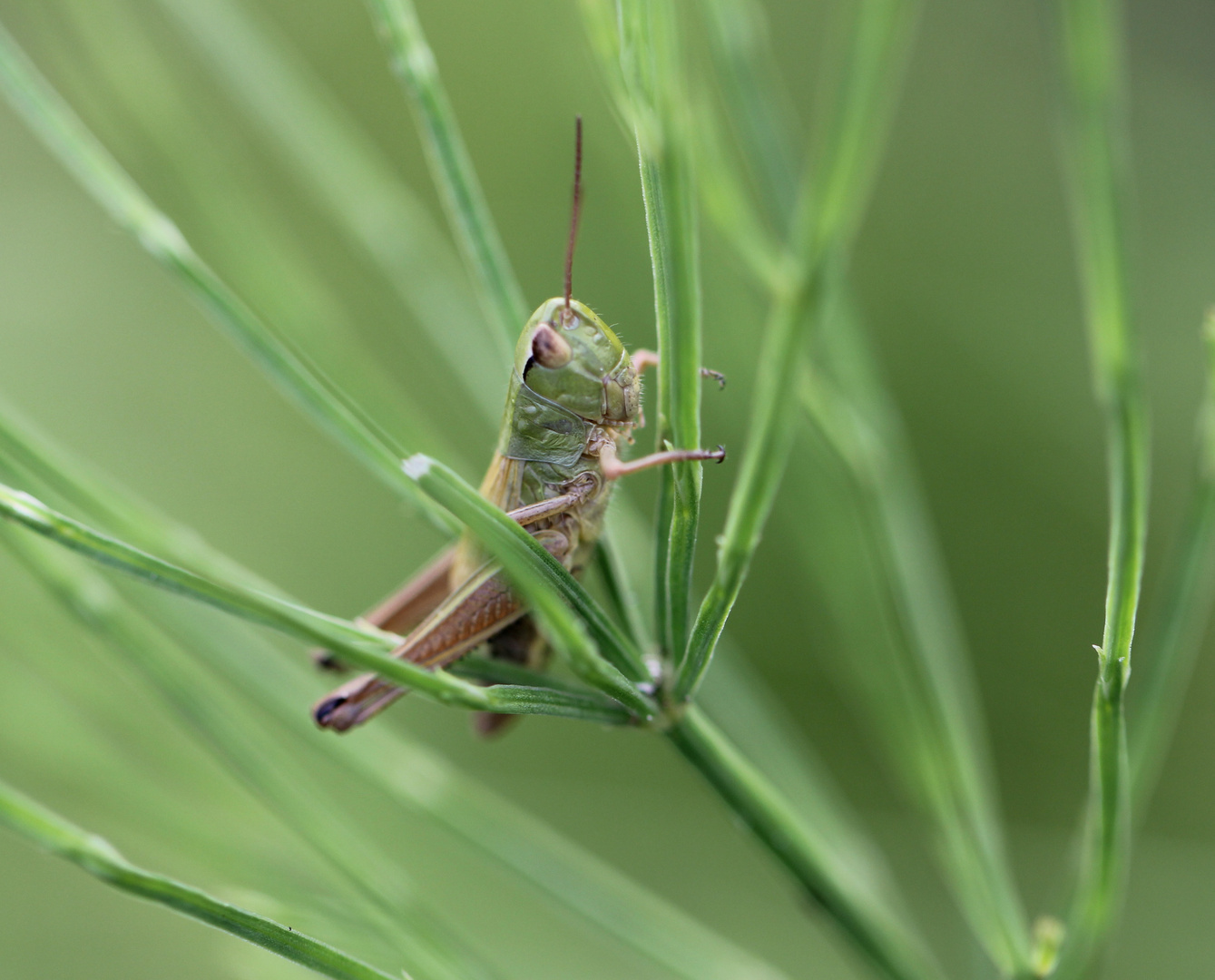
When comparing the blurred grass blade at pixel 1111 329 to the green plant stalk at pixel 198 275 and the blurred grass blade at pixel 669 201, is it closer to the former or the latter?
the blurred grass blade at pixel 669 201

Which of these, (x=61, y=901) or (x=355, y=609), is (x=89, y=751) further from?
(x=355, y=609)

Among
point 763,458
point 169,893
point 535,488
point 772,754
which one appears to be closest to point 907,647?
point 772,754

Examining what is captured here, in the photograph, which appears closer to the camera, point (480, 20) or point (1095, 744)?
point (1095, 744)

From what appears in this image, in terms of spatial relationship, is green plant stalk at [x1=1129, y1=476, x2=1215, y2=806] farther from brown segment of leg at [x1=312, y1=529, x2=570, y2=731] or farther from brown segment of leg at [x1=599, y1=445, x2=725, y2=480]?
brown segment of leg at [x1=312, y1=529, x2=570, y2=731]

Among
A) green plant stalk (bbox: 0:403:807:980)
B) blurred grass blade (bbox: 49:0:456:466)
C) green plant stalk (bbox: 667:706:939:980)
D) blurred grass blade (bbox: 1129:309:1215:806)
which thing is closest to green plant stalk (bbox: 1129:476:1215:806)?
blurred grass blade (bbox: 1129:309:1215:806)

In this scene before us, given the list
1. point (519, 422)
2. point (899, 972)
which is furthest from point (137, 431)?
point (899, 972)

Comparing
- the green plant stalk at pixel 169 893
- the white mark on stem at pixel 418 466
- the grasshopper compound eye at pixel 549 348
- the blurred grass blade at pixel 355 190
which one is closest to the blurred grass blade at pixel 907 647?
the grasshopper compound eye at pixel 549 348
